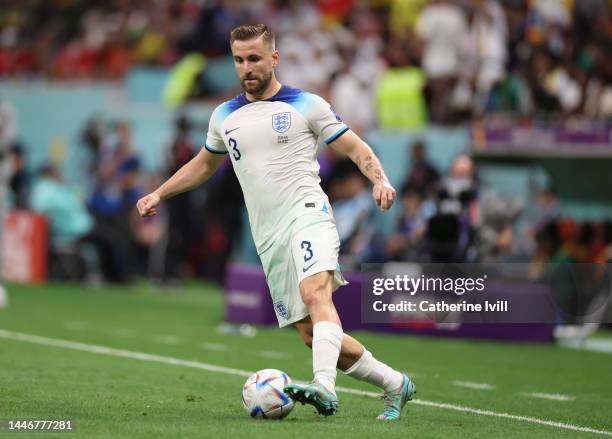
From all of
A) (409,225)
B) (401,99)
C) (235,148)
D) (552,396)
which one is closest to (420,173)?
(409,225)

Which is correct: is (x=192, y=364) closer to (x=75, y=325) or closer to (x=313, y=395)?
(x=75, y=325)

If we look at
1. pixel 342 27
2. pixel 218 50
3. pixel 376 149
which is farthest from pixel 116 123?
pixel 376 149

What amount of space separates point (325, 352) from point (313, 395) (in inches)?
10.5

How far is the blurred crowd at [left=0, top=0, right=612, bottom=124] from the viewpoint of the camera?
19.7m

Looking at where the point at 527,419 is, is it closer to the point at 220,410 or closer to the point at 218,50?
the point at 220,410

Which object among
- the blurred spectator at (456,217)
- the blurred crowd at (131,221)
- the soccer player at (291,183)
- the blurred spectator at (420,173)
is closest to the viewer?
the soccer player at (291,183)

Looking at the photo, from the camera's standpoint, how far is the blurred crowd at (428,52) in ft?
64.5

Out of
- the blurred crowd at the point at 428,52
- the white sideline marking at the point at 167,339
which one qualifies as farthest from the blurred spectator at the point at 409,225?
the white sideline marking at the point at 167,339

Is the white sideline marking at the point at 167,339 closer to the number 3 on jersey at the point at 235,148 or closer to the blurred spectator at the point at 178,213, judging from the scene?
the number 3 on jersey at the point at 235,148

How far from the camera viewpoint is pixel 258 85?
865 centimetres

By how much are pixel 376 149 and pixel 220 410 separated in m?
12.7

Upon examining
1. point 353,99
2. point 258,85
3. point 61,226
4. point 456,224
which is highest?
point 258,85

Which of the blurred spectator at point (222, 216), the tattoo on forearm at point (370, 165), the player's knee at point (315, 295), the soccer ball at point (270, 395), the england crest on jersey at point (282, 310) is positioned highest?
the tattoo on forearm at point (370, 165)

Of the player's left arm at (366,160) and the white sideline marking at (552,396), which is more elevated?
the player's left arm at (366,160)
